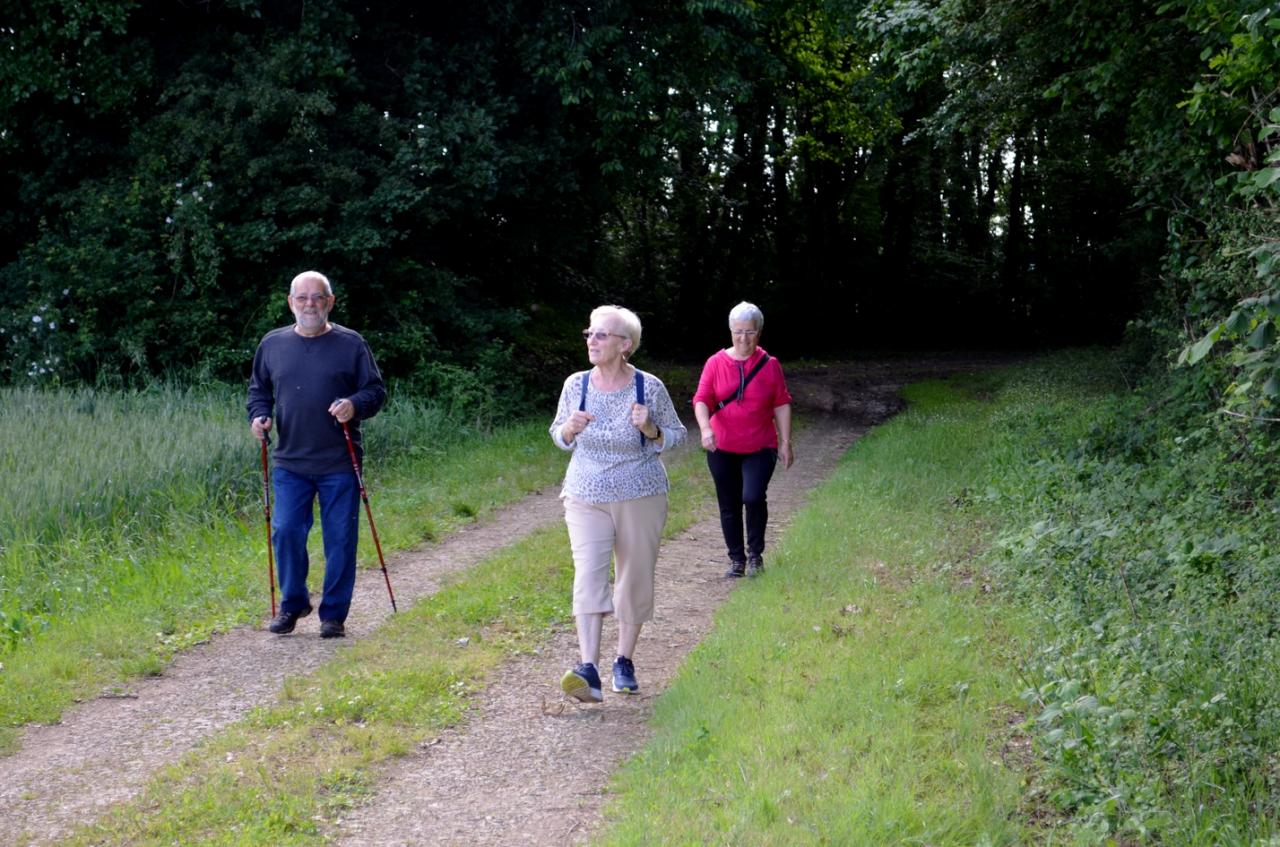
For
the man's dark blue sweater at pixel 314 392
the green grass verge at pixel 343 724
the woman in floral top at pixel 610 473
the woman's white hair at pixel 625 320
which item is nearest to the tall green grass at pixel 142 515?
the green grass verge at pixel 343 724

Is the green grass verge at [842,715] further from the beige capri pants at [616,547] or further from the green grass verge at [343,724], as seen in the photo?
the green grass verge at [343,724]

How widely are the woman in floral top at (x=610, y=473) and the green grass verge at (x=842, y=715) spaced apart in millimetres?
610

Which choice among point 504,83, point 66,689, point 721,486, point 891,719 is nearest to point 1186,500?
point 721,486

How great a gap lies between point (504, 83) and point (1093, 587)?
14.5 m

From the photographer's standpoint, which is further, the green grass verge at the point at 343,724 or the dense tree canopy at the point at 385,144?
the dense tree canopy at the point at 385,144

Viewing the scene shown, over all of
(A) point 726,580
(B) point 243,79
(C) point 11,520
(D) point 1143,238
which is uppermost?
(B) point 243,79

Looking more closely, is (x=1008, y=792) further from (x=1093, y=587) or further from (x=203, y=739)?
(x=203, y=739)

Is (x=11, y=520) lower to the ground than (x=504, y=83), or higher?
lower

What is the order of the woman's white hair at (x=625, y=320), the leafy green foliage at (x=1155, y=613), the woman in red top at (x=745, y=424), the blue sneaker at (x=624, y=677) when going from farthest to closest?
1. the woman in red top at (x=745, y=424)
2. the blue sneaker at (x=624, y=677)
3. the woman's white hair at (x=625, y=320)
4. the leafy green foliage at (x=1155, y=613)

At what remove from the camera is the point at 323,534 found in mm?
8102

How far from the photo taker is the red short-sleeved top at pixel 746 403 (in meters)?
9.38

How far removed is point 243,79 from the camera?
17.3 meters

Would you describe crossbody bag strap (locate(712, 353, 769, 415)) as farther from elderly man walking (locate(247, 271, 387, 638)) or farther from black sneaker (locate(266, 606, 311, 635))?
black sneaker (locate(266, 606, 311, 635))

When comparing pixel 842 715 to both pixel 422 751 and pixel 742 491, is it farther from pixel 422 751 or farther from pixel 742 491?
pixel 742 491
